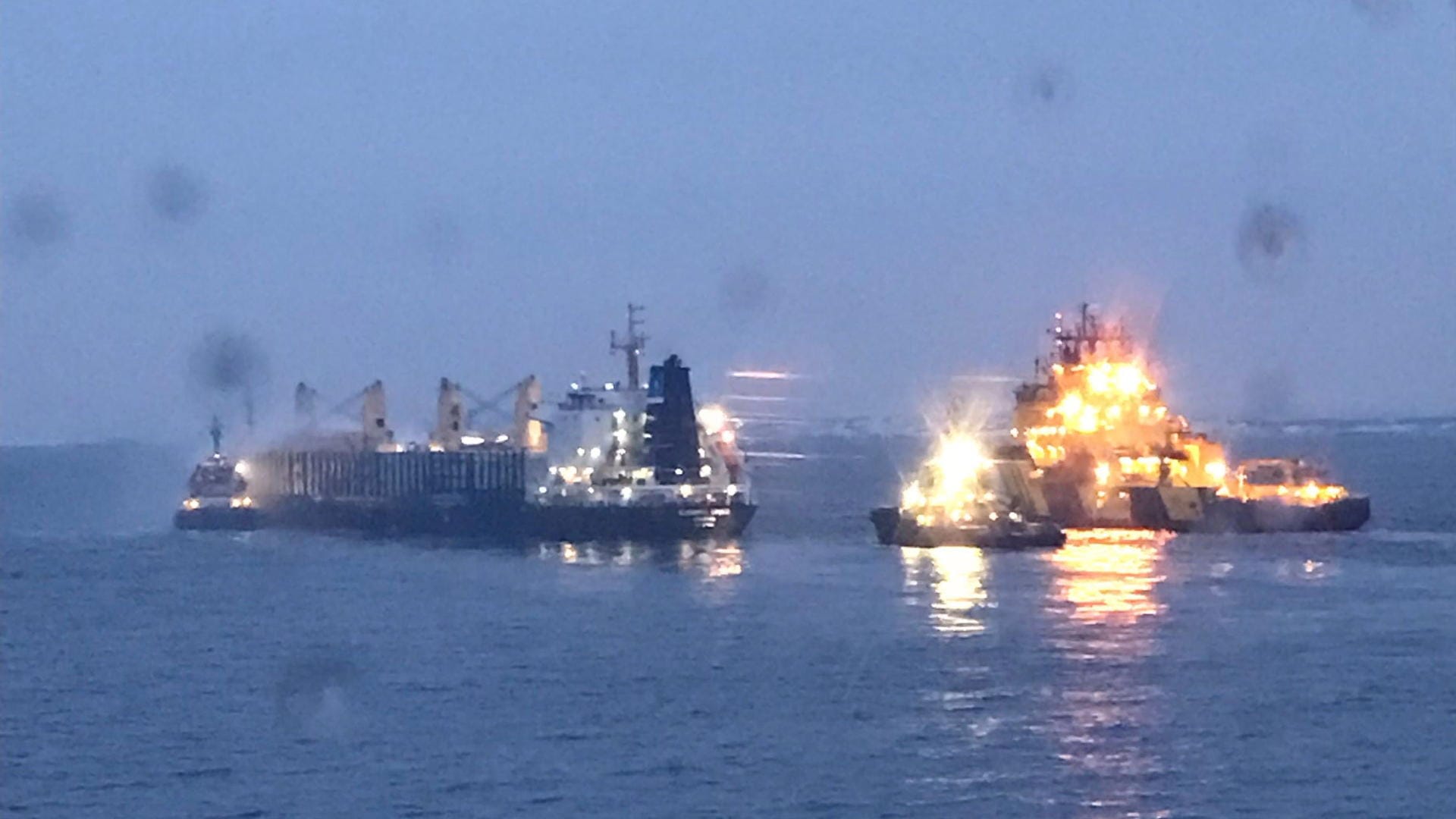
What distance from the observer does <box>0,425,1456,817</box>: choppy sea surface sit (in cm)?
2281

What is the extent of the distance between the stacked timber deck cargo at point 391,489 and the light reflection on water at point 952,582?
53.7ft

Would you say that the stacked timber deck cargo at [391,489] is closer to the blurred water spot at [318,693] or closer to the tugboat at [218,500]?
the tugboat at [218,500]

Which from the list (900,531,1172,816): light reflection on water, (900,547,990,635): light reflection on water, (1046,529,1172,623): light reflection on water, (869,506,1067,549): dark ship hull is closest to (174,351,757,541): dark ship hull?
(869,506,1067,549): dark ship hull

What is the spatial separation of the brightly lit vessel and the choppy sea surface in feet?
13.3

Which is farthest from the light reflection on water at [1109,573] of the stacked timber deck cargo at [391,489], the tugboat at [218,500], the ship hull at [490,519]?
the tugboat at [218,500]

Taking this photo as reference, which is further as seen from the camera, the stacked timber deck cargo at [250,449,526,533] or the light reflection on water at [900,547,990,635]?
the stacked timber deck cargo at [250,449,526,533]

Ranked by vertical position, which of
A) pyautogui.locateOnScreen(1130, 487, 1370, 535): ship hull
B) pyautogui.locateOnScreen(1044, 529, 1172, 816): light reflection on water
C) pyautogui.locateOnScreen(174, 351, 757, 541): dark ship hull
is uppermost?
pyautogui.locateOnScreen(174, 351, 757, 541): dark ship hull

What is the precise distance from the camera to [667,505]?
2238 inches

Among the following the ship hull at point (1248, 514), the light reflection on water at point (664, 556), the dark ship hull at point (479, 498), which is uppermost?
the dark ship hull at point (479, 498)

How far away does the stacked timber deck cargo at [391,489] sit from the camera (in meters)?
64.9

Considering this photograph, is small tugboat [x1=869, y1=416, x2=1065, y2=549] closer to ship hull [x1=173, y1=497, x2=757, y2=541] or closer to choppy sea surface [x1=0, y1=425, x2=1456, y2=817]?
choppy sea surface [x1=0, y1=425, x2=1456, y2=817]

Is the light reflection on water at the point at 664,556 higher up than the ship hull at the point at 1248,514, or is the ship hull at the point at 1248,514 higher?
the ship hull at the point at 1248,514

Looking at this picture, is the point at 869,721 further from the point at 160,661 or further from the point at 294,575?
the point at 294,575

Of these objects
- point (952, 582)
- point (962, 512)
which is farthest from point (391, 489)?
point (952, 582)
